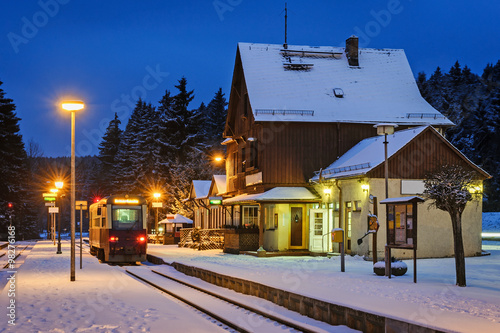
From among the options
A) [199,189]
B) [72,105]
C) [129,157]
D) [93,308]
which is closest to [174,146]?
[129,157]

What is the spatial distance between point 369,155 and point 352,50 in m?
12.2

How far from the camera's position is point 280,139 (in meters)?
34.5

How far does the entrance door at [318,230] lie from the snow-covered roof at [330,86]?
5471mm

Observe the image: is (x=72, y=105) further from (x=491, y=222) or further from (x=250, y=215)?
(x=491, y=222)

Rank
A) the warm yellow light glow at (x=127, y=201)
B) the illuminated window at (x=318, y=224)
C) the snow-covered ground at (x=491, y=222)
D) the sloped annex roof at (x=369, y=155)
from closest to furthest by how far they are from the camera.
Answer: the sloped annex roof at (x=369, y=155)
the warm yellow light glow at (x=127, y=201)
the illuminated window at (x=318, y=224)
the snow-covered ground at (x=491, y=222)

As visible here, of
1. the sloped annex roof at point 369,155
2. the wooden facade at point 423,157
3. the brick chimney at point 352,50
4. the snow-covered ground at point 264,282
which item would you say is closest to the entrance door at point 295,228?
the sloped annex roof at point 369,155

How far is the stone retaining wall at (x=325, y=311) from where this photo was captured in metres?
10.4

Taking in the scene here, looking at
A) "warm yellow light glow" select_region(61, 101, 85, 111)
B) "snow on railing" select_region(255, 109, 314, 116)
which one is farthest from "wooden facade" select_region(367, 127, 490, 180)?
"warm yellow light glow" select_region(61, 101, 85, 111)

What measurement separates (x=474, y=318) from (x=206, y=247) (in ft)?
97.8

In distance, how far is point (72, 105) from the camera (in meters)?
19.1

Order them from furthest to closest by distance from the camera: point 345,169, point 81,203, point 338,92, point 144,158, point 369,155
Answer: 1. point 144,158
2. point 338,92
3. point 345,169
4. point 369,155
5. point 81,203

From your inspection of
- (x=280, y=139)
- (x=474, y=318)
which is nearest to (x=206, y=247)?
(x=280, y=139)

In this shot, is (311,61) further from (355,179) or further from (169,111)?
(169,111)

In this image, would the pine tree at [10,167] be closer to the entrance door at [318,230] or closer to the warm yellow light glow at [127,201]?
the warm yellow light glow at [127,201]
